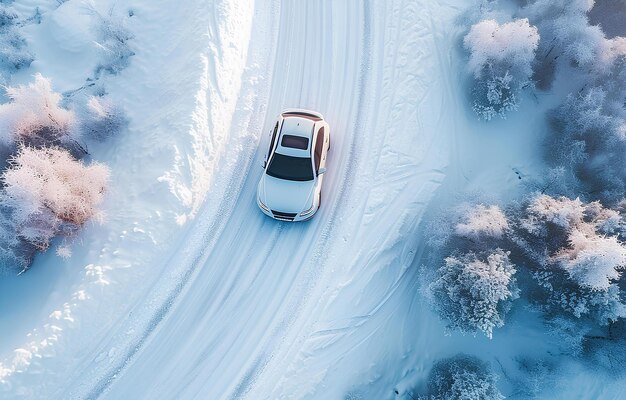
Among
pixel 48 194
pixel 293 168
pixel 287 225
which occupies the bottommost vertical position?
pixel 48 194

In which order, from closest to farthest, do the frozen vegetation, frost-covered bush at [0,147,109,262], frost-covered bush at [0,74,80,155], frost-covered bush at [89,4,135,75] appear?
1. the frozen vegetation
2. frost-covered bush at [0,147,109,262]
3. frost-covered bush at [0,74,80,155]
4. frost-covered bush at [89,4,135,75]

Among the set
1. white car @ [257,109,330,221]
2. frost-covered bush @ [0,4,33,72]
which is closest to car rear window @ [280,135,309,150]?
white car @ [257,109,330,221]

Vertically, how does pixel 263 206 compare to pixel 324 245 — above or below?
above

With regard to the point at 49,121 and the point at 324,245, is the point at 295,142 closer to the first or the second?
the point at 324,245

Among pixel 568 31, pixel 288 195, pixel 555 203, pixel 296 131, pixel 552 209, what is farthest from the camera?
pixel 568 31

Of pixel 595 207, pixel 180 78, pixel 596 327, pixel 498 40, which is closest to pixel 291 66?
pixel 180 78

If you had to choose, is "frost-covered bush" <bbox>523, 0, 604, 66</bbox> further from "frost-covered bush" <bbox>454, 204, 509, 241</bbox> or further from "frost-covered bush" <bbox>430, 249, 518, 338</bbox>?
"frost-covered bush" <bbox>430, 249, 518, 338</bbox>

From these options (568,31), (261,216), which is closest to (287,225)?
(261,216)

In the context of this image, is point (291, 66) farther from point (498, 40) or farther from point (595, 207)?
point (595, 207)
